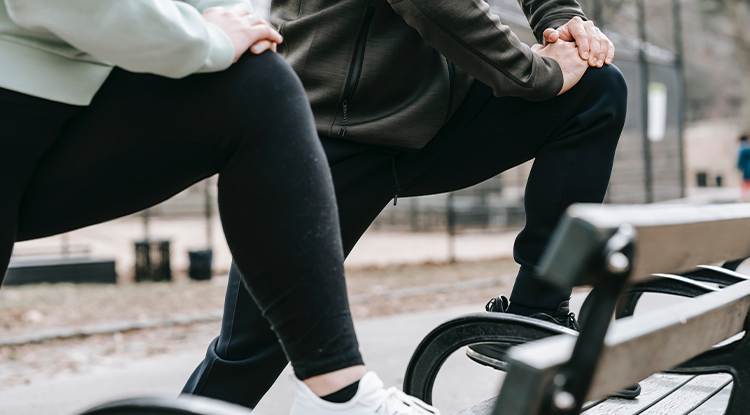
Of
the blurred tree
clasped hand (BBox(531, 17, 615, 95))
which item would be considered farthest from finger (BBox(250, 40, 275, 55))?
the blurred tree

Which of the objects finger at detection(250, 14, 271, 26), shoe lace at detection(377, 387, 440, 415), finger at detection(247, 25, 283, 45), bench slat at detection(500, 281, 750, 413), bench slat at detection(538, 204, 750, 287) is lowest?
shoe lace at detection(377, 387, 440, 415)

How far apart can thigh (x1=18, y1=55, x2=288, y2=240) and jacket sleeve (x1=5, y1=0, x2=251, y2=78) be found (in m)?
0.05

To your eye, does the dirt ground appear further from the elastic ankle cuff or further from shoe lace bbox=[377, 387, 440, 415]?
shoe lace bbox=[377, 387, 440, 415]

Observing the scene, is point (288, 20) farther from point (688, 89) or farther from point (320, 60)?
point (688, 89)

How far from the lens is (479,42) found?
110cm

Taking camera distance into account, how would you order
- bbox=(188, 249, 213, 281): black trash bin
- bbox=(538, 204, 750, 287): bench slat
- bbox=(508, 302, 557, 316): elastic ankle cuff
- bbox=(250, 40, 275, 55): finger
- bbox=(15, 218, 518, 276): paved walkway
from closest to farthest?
bbox=(538, 204, 750, 287): bench slat, bbox=(250, 40, 275, 55): finger, bbox=(508, 302, 557, 316): elastic ankle cuff, bbox=(188, 249, 213, 281): black trash bin, bbox=(15, 218, 518, 276): paved walkway

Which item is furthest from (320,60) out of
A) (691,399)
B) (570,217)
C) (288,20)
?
(691,399)

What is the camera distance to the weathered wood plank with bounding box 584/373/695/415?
1188mm

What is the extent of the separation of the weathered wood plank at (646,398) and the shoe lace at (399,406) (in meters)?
0.52

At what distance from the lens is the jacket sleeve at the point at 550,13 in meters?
1.38

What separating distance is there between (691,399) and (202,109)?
45.5 inches

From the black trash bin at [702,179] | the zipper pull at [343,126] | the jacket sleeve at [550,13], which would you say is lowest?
the black trash bin at [702,179]

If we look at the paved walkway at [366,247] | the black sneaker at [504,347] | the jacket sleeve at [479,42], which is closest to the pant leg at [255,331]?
the jacket sleeve at [479,42]

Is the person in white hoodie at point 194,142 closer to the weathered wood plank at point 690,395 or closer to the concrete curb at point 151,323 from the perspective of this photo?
the weathered wood plank at point 690,395
